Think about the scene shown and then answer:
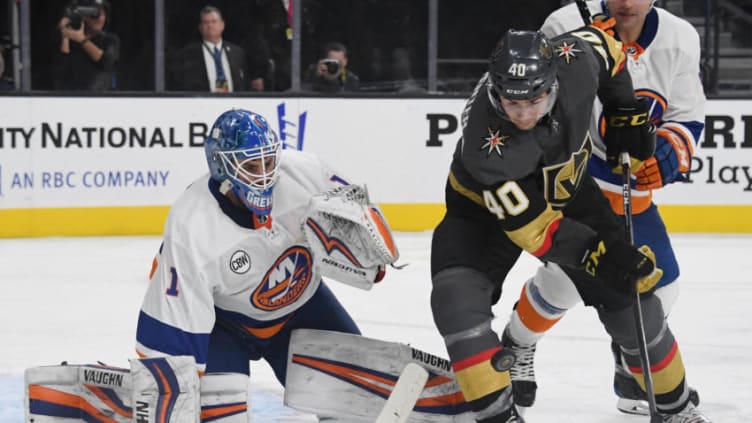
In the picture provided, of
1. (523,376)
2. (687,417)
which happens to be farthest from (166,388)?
(687,417)

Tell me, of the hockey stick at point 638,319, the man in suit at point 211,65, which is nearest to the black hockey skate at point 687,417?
the hockey stick at point 638,319

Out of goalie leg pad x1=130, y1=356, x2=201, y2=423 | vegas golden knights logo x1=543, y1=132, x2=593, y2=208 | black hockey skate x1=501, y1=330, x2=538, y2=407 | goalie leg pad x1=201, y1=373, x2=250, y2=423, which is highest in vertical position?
vegas golden knights logo x1=543, y1=132, x2=593, y2=208

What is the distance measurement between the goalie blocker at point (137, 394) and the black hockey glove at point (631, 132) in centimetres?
99

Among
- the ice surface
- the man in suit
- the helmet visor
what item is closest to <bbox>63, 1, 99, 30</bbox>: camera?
the man in suit

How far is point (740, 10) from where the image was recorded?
24.8 feet

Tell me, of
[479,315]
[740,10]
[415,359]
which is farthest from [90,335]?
[740,10]

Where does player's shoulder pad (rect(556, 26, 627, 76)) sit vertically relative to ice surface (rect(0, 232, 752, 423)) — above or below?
above

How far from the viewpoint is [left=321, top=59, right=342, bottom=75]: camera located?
7219 mm

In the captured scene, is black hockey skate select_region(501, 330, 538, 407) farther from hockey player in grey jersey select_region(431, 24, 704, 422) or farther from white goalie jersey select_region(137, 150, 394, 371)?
white goalie jersey select_region(137, 150, 394, 371)

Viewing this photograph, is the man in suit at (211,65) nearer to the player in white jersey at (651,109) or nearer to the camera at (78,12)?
the camera at (78,12)

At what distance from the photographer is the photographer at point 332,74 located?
23.6 feet

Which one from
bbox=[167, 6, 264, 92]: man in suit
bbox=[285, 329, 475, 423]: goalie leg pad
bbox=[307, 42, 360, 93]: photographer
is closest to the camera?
bbox=[285, 329, 475, 423]: goalie leg pad

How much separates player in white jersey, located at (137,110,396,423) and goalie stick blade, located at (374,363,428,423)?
23 cm

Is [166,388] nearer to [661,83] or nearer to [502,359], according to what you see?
[502,359]
